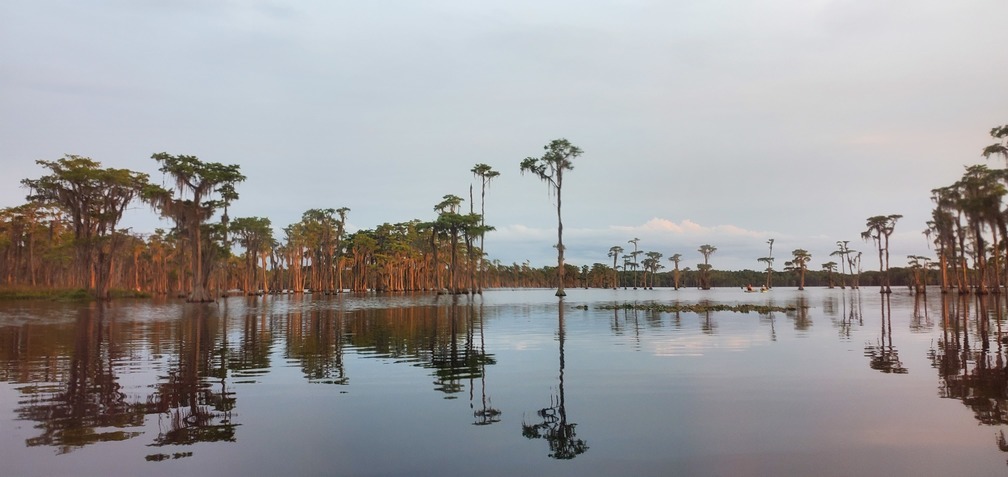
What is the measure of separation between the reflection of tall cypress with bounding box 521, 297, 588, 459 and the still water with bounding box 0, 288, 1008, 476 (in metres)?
0.05

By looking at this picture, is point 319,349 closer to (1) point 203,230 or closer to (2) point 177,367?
(2) point 177,367

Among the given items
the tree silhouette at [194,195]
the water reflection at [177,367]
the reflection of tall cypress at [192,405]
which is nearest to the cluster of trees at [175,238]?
the tree silhouette at [194,195]

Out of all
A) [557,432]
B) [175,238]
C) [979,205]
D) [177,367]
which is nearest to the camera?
[557,432]

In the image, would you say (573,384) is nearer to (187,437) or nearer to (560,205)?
(187,437)

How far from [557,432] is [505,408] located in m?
1.73

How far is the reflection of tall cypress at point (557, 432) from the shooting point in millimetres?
6883

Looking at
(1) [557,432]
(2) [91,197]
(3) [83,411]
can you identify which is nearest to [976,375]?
(1) [557,432]

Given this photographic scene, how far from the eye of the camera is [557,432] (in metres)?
7.75

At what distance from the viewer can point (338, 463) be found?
21.6 feet

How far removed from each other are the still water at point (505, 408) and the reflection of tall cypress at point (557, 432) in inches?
1.8

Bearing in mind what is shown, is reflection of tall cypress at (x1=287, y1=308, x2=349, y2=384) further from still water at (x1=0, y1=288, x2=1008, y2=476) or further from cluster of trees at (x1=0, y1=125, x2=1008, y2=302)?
cluster of trees at (x1=0, y1=125, x2=1008, y2=302)

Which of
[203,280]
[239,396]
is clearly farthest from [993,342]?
[203,280]

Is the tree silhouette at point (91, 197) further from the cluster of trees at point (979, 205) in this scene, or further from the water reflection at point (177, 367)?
the cluster of trees at point (979, 205)

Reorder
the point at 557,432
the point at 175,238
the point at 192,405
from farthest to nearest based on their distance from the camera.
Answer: the point at 175,238 < the point at 192,405 < the point at 557,432
